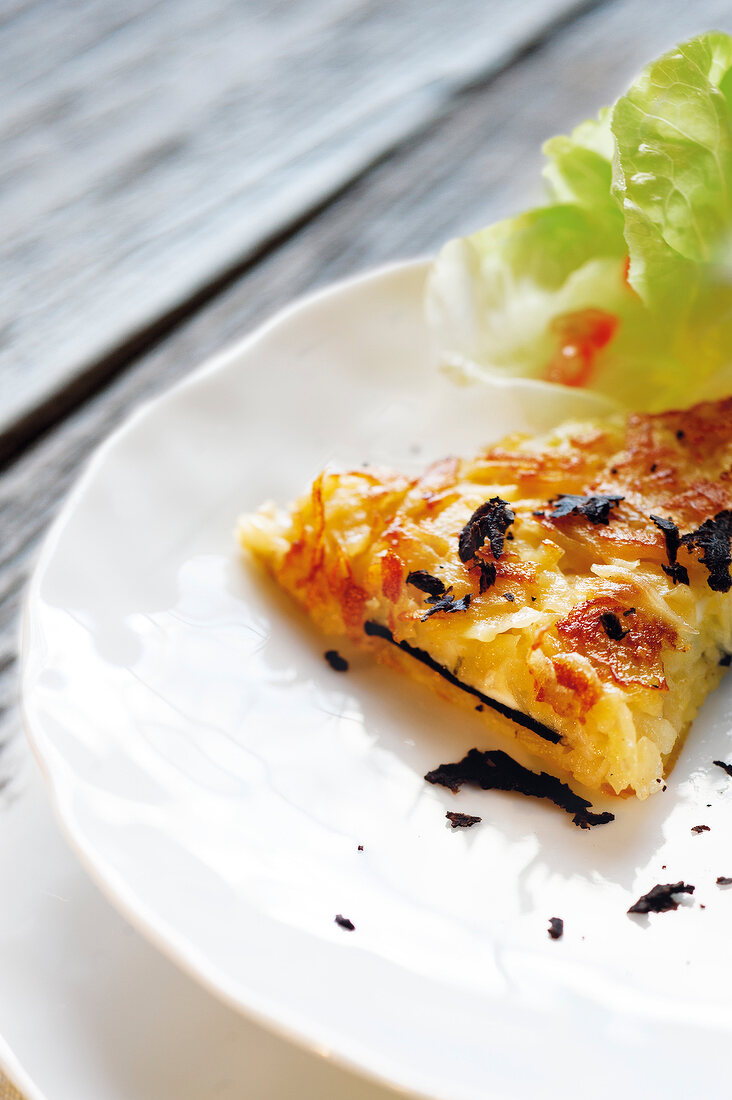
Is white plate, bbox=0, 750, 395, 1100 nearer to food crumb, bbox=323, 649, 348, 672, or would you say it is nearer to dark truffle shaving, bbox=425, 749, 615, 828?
dark truffle shaving, bbox=425, 749, 615, 828

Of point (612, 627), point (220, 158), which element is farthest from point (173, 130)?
point (612, 627)

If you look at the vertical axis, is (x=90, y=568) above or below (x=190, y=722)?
above

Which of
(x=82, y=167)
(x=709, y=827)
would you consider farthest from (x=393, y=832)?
(x=82, y=167)

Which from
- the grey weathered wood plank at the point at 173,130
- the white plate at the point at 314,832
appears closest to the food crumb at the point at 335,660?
the white plate at the point at 314,832

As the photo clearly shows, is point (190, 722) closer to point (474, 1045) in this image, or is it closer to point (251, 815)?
point (251, 815)

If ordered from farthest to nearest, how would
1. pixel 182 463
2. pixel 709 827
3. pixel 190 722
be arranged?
pixel 182 463 → pixel 190 722 → pixel 709 827

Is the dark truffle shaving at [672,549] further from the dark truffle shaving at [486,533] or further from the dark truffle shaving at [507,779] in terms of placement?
the dark truffle shaving at [507,779]

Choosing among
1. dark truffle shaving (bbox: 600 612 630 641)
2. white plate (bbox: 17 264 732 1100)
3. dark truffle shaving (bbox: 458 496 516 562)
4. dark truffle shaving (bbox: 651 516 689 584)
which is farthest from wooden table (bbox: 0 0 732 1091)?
dark truffle shaving (bbox: 651 516 689 584)
